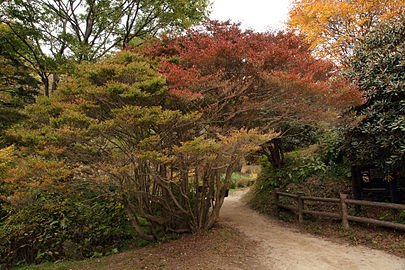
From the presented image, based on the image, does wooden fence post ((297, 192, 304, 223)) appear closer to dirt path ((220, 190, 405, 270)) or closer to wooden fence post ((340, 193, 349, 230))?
dirt path ((220, 190, 405, 270))

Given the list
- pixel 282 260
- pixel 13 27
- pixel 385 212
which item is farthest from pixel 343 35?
pixel 13 27

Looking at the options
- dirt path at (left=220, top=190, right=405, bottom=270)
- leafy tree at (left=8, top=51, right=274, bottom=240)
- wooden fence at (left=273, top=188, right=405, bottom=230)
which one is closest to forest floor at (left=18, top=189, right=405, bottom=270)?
dirt path at (left=220, top=190, right=405, bottom=270)

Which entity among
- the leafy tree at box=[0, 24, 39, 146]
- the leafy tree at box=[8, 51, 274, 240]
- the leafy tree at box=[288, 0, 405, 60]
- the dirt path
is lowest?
the dirt path

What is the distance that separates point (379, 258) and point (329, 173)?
10.9ft

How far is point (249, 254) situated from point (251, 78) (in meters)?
3.60

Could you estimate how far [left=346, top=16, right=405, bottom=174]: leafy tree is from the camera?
4.77 meters

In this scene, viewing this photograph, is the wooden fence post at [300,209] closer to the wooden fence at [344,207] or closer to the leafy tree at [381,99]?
the wooden fence at [344,207]

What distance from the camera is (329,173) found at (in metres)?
6.93

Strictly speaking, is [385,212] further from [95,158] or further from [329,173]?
[95,158]

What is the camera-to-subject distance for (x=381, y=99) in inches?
206

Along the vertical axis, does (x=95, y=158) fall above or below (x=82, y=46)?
below

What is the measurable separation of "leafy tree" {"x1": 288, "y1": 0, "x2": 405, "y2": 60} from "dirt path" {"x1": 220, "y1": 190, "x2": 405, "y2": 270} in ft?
23.9

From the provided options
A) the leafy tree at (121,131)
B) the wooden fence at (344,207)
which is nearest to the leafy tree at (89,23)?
the leafy tree at (121,131)

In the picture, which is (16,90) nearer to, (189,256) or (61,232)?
(61,232)
